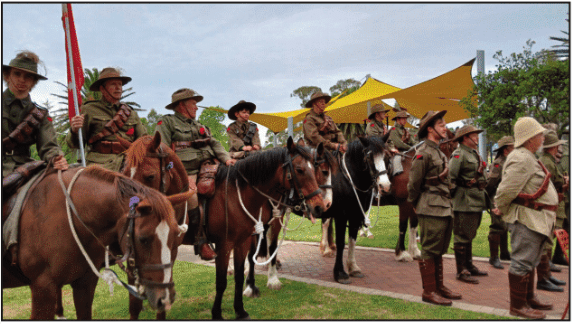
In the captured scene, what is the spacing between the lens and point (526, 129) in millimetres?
4324

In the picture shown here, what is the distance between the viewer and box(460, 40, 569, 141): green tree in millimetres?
7582

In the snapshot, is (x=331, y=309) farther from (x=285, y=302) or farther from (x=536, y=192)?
(x=536, y=192)

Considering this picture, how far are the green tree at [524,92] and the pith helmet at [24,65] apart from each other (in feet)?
27.8

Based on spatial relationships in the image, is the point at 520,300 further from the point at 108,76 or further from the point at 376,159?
the point at 108,76

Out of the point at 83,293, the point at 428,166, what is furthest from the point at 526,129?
the point at 83,293

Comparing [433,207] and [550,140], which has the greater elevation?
[550,140]

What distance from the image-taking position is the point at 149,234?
2578 mm

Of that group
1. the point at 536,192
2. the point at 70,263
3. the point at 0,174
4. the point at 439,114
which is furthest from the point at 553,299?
the point at 0,174

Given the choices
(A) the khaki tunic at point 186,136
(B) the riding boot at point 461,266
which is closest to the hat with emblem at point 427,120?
(B) the riding boot at point 461,266

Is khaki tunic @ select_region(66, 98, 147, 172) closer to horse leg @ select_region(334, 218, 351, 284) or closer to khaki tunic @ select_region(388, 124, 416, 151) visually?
horse leg @ select_region(334, 218, 351, 284)

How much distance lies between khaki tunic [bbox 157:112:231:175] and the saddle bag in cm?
9

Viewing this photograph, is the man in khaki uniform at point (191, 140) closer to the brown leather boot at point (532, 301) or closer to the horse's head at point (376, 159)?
the horse's head at point (376, 159)

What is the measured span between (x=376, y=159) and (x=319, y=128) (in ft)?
4.19

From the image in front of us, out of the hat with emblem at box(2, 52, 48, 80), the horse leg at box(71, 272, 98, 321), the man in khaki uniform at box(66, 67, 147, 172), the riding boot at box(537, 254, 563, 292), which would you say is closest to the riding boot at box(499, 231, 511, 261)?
the riding boot at box(537, 254, 563, 292)
